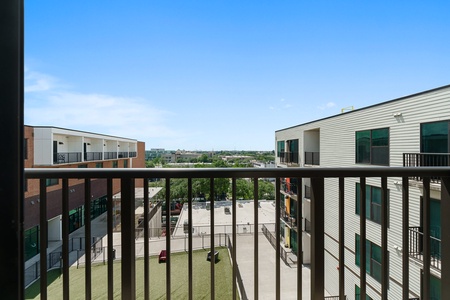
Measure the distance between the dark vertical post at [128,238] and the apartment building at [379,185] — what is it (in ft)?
5.07

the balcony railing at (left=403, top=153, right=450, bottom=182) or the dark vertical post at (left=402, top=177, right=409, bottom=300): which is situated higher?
the balcony railing at (left=403, top=153, right=450, bottom=182)

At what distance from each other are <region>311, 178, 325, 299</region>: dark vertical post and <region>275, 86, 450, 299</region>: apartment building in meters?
0.93

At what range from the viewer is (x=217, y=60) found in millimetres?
3592

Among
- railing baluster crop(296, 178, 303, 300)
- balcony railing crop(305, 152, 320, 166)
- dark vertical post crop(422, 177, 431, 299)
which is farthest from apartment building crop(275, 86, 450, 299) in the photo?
railing baluster crop(296, 178, 303, 300)

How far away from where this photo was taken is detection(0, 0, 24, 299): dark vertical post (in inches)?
27.3

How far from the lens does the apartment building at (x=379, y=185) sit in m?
2.71

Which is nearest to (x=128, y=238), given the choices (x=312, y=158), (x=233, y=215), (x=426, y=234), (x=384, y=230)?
(x=233, y=215)

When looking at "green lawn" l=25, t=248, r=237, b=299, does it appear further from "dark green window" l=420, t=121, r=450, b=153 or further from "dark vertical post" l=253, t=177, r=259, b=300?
"dark green window" l=420, t=121, r=450, b=153

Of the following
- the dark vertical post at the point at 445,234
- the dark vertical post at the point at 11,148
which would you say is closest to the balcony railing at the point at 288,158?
the dark vertical post at the point at 445,234

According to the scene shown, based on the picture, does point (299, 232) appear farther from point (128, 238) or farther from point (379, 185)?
point (379, 185)

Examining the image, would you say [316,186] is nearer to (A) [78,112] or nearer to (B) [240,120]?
(A) [78,112]

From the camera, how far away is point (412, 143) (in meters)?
4.93

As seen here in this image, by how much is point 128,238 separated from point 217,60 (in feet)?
9.99

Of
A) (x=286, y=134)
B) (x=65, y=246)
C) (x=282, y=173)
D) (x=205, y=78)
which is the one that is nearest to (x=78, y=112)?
(x=205, y=78)
